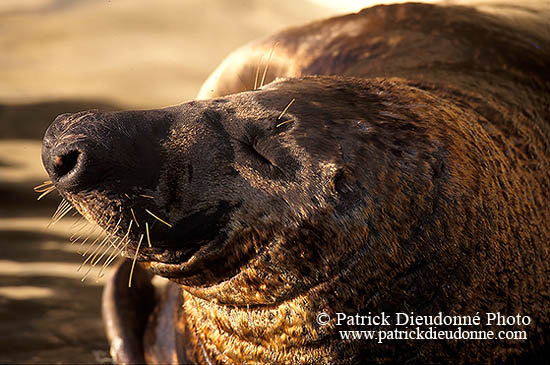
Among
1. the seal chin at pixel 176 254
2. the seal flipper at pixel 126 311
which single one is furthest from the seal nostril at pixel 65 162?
the seal flipper at pixel 126 311

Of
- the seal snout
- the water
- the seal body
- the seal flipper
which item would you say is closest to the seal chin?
the seal body

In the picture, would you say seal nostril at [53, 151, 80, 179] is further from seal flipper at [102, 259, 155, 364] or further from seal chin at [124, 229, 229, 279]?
seal flipper at [102, 259, 155, 364]

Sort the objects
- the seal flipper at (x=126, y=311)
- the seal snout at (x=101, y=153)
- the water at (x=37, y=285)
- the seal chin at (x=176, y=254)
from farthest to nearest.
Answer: the water at (x=37, y=285), the seal flipper at (x=126, y=311), the seal chin at (x=176, y=254), the seal snout at (x=101, y=153)

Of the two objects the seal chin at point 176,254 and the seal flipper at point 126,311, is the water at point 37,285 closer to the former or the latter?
the seal flipper at point 126,311

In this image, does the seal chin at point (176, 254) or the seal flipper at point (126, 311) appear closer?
the seal chin at point (176, 254)

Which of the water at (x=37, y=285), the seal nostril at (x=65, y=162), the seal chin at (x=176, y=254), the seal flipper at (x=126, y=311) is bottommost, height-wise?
the water at (x=37, y=285)

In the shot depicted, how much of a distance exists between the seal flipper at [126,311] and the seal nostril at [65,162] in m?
1.74

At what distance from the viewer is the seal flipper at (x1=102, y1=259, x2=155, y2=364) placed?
4.07 metres

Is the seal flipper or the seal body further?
the seal flipper

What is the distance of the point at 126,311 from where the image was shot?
13.9 feet

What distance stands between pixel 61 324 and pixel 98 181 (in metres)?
2.33

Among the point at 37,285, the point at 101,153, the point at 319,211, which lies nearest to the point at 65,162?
the point at 101,153

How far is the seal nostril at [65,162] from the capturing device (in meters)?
2.51

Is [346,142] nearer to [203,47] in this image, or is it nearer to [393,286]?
[393,286]
